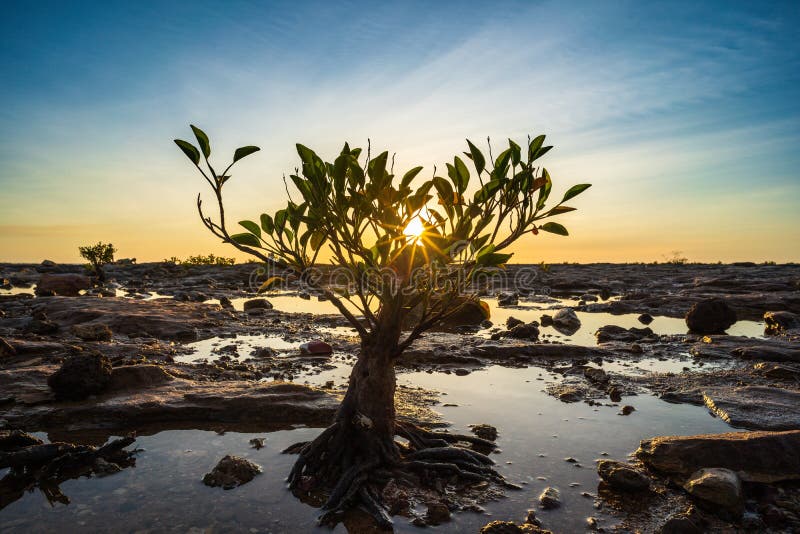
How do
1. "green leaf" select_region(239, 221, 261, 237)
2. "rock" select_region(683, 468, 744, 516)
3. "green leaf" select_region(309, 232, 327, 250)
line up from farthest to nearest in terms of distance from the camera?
"green leaf" select_region(309, 232, 327, 250) → "green leaf" select_region(239, 221, 261, 237) → "rock" select_region(683, 468, 744, 516)

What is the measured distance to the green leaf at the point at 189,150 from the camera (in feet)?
13.9

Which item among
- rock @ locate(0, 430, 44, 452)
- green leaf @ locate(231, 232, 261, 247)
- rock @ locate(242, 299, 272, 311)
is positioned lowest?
rock @ locate(0, 430, 44, 452)

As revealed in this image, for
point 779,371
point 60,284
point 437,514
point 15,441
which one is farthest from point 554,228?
point 60,284

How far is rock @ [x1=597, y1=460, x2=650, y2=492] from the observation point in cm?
490

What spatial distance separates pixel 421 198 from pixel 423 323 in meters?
1.50

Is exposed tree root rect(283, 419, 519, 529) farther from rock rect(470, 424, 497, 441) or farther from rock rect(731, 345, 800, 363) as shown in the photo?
rock rect(731, 345, 800, 363)

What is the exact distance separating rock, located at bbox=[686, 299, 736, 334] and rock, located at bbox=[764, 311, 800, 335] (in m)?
1.12

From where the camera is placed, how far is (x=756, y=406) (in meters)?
7.08

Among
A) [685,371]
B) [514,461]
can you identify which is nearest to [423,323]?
[514,461]

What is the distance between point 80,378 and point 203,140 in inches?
206

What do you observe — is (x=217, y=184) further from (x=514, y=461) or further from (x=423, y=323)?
(x=514, y=461)

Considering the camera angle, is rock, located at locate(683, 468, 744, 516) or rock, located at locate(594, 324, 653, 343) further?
rock, located at locate(594, 324, 653, 343)

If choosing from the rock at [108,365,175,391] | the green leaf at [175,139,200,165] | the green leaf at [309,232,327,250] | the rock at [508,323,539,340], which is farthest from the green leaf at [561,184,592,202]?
the rock at [508,323,539,340]

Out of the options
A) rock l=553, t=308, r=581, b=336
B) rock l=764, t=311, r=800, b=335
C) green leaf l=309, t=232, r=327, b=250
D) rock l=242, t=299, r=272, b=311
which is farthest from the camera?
rock l=242, t=299, r=272, b=311
